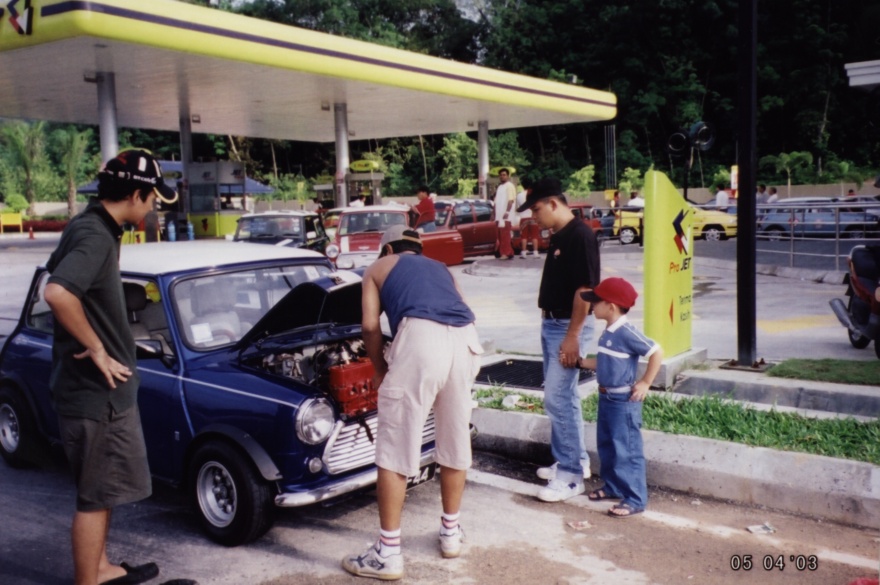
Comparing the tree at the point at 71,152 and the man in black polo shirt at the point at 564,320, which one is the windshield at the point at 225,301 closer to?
the man in black polo shirt at the point at 564,320

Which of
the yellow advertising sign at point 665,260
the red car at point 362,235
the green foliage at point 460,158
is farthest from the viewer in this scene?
the green foliage at point 460,158

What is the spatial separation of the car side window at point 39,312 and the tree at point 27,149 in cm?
5210

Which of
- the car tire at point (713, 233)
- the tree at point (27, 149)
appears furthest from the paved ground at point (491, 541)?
the tree at point (27, 149)

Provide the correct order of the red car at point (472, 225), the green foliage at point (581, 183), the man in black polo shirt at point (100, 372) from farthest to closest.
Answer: the green foliage at point (581, 183) → the red car at point (472, 225) → the man in black polo shirt at point (100, 372)

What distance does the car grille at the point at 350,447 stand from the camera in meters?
4.34

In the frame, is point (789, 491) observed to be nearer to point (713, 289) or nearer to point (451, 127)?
point (713, 289)

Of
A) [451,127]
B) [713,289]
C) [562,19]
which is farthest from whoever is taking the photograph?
[562,19]

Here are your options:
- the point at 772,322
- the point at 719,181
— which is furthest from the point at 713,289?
the point at 719,181

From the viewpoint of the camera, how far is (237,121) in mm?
27875

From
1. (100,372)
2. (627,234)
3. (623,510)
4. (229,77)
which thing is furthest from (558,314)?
(627,234)

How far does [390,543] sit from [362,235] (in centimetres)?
1271

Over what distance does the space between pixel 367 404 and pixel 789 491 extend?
2543 mm

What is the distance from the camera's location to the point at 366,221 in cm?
1673

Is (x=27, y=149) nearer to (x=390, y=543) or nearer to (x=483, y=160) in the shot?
(x=483, y=160)
